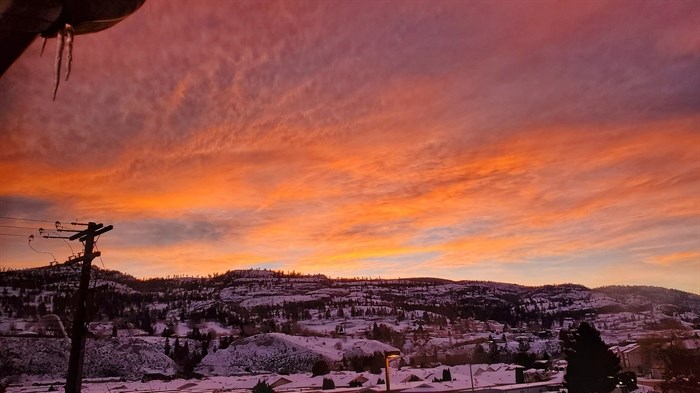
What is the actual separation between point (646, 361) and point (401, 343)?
107775 mm

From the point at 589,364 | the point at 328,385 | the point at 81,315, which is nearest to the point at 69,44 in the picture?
the point at 81,315

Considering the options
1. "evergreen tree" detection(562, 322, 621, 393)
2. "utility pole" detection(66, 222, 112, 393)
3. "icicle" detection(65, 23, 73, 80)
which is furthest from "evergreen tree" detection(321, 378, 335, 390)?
"icicle" detection(65, 23, 73, 80)

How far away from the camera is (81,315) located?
730 inches

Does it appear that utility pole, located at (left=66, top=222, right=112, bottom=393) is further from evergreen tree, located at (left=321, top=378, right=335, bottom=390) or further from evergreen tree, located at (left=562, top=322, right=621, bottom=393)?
evergreen tree, located at (left=321, top=378, right=335, bottom=390)

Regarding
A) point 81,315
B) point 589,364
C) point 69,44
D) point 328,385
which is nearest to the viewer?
point 69,44

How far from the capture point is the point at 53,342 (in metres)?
137

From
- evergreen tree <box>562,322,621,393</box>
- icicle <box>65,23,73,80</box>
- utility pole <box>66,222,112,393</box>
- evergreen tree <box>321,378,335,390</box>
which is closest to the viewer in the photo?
icicle <box>65,23,73,80</box>

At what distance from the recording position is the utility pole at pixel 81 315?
1762 cm

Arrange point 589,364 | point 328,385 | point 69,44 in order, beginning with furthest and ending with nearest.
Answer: point 328,385, point 589,364, point 69,44

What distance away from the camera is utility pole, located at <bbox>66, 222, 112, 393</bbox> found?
1762 centimetres

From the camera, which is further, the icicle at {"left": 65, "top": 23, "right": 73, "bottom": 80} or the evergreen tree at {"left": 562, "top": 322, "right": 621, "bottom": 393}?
the evergreen tree at {"left": 562, "top": 322, "right": 621, "bottom": 393}

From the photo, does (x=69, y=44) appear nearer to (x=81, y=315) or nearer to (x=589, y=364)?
(x=81, y=315)

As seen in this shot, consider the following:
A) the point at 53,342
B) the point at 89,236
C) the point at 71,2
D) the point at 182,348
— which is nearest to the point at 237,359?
the point at 182,348

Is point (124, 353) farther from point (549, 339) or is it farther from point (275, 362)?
point (549, 339)
